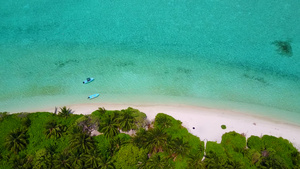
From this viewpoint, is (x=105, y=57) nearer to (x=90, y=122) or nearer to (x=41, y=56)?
(x=41, y=56)

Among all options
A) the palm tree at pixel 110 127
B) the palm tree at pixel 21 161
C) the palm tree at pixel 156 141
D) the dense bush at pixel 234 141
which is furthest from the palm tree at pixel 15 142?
the dense bush at pixel 234 141

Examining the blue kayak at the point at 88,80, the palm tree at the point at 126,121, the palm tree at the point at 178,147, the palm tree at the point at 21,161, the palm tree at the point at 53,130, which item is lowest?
the palm tree at the point at 21,161

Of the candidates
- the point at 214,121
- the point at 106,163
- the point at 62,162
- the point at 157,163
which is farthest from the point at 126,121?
the point at 214,121

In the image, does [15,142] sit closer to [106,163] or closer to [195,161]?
[106,163]

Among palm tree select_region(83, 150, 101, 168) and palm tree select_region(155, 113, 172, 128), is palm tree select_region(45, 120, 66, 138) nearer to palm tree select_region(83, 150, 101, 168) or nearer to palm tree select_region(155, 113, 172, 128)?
palm tree select_region(83, 150, 101, 168)

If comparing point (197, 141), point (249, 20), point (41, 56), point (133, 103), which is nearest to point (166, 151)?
point (197, 141)

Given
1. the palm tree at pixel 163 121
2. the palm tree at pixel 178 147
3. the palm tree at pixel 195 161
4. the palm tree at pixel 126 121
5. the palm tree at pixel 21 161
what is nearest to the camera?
the palm tree at pixel 21 161

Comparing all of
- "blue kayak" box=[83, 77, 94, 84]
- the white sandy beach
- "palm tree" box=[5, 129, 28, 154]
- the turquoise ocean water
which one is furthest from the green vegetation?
"blue kayak" box=[83, 77, 94, 84]

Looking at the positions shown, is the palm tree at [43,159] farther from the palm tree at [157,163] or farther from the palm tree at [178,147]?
the palm tree at [178,147]
